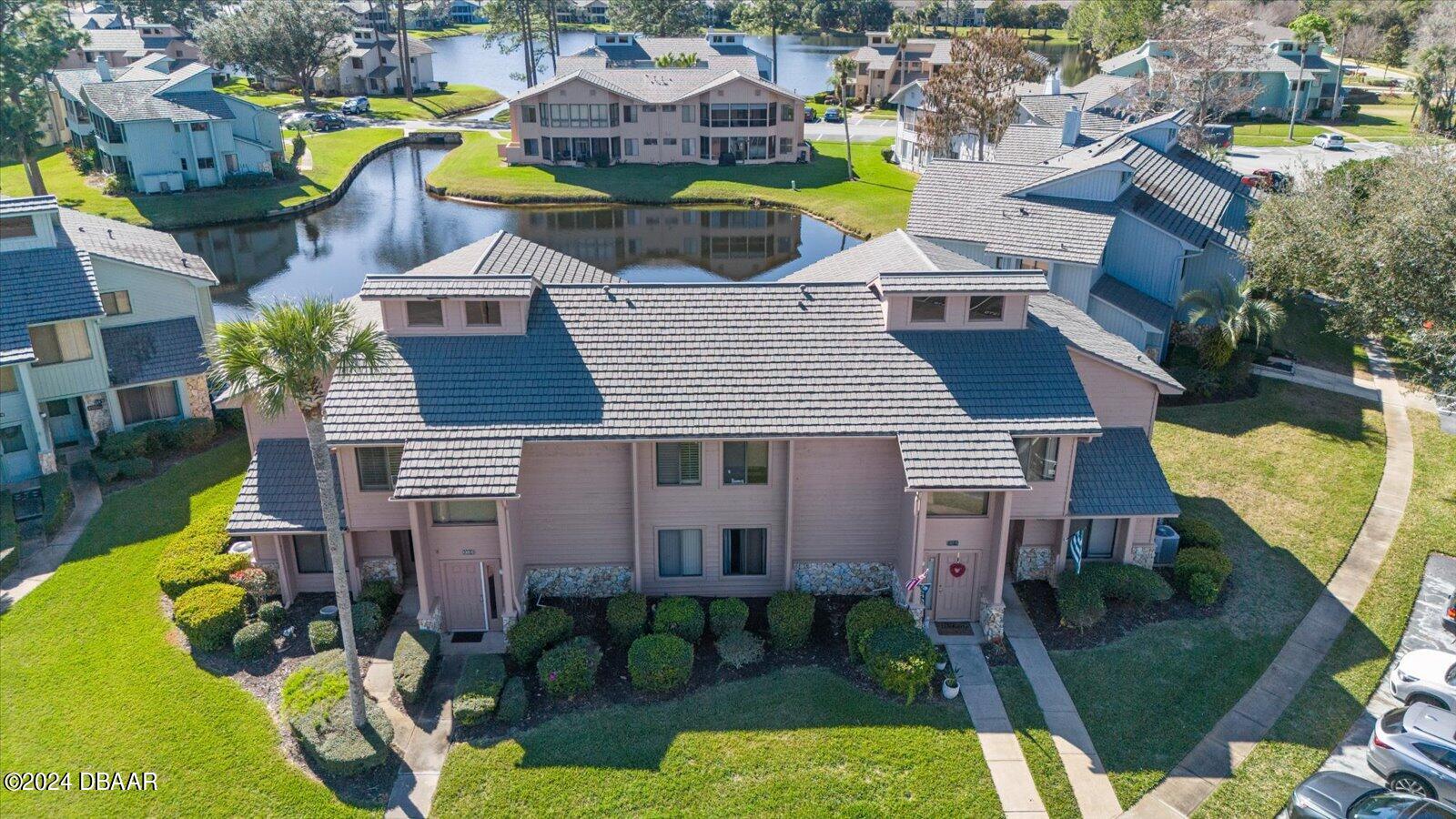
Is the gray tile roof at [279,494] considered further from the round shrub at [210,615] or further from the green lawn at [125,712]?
the green lawn at [125,712]

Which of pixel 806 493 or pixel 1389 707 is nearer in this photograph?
pixel 1389 707

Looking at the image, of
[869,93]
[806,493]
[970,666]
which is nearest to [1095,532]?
[970,666]

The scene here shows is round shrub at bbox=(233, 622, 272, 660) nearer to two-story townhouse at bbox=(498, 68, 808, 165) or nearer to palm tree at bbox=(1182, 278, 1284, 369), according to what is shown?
palm tree at bbox=(1182, 278, 1284, 369)

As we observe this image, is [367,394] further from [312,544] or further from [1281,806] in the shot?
[1281,806]

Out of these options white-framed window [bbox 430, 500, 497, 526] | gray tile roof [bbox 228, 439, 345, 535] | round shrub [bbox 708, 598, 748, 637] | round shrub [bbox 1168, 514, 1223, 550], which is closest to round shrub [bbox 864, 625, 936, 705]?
round shrub [bbox 708, 598, 748, 637]

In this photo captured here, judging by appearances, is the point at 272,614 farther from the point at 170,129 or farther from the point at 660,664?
the point at 170,129

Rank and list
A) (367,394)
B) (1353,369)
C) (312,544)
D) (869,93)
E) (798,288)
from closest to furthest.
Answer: (367,394), (312,544), (798,288), (1353,369), (869,93)
